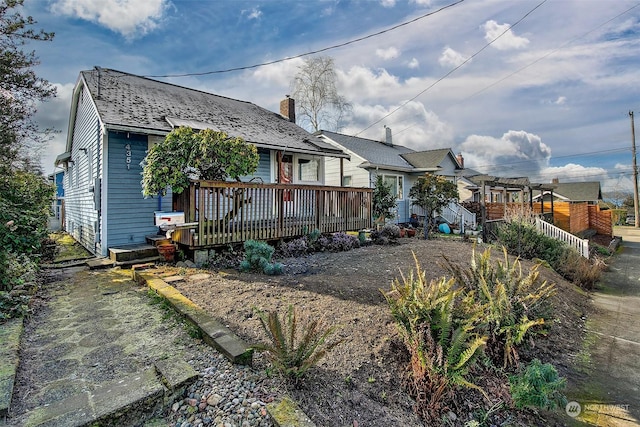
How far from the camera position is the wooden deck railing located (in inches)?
229

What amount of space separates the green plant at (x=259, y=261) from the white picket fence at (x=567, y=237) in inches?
394

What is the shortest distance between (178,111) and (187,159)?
377 centimetres

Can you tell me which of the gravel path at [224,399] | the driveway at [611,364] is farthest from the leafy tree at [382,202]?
the gravel path at [224,399]

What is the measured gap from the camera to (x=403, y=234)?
39.7 ft

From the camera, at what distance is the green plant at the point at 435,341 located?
8.86ft

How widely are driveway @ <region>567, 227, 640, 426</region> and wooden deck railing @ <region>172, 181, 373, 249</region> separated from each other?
5.59 meters

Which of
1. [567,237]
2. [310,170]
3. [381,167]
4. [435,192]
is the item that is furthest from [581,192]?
[310,170]

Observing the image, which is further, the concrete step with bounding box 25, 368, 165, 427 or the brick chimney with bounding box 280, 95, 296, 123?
the brick chimney with bounding box 280, 95, 296, 123

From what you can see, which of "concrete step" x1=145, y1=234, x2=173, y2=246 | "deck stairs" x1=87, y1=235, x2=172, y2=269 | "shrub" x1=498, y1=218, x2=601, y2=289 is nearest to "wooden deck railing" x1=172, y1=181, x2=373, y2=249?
"concrete step" x1=145, y1=234, x2=173, y2=246

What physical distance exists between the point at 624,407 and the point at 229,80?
12560mm

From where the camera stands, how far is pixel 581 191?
3616cm

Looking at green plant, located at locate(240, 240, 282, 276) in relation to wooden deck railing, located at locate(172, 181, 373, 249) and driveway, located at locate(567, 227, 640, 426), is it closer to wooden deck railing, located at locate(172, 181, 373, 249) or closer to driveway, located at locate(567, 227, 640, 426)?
wooden deck railing, located at locate(172, 181, 373, 249)

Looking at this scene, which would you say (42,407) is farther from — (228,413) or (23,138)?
(23,138)

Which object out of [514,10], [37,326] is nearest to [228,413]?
[37,326]
